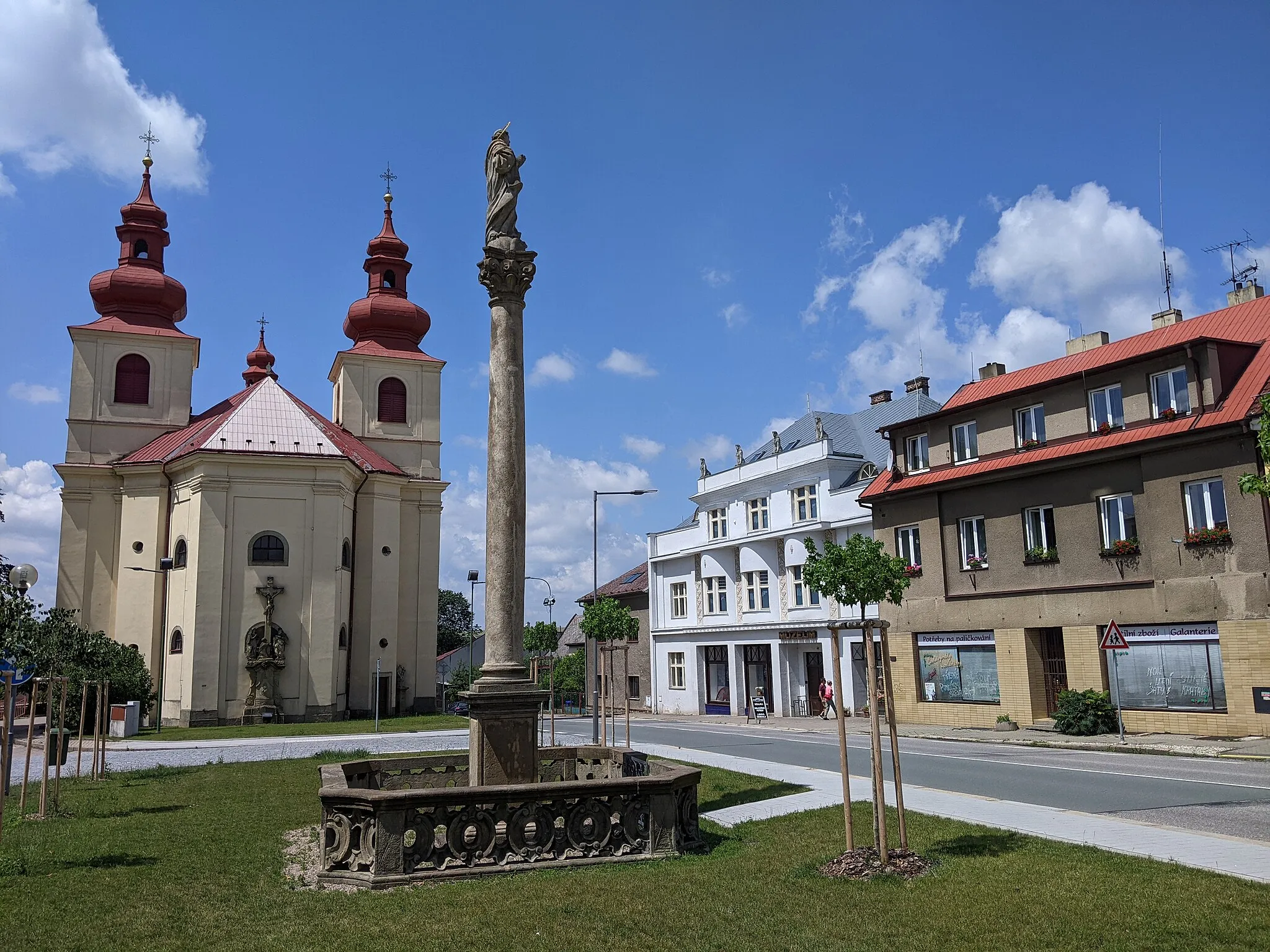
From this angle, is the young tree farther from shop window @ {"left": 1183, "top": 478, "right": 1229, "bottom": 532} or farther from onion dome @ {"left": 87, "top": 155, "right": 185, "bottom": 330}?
shop window @ {"left": 1183, "top": 478, "right": 1229, "bottom": 532}

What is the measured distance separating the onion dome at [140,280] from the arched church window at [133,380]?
6.46ft

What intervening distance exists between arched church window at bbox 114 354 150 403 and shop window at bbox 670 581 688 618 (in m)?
27.5

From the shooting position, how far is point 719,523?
49625 millimetres

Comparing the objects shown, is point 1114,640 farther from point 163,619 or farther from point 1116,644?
point 163,619

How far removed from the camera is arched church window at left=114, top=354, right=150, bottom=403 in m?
46.8

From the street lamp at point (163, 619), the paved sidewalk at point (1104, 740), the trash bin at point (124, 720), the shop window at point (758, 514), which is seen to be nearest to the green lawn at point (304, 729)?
the trash bin at point (124, 720)

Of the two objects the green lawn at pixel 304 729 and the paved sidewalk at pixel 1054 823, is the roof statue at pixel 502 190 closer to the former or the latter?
the paved sidewalk at pixel 1054 823

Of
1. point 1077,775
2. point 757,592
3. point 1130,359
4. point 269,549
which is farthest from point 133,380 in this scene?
point 1077,775

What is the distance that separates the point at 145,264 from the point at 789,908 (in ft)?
163

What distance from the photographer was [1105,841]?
1062 centimetres

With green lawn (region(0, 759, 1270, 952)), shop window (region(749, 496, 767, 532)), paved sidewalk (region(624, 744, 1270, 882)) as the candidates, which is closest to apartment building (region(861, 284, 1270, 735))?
shop window (region(749, 496, 767, 532))

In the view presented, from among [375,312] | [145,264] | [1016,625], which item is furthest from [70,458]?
[1016,625]

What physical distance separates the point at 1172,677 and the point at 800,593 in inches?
748

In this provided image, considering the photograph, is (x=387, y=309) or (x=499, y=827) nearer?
(x=499, y=827)
